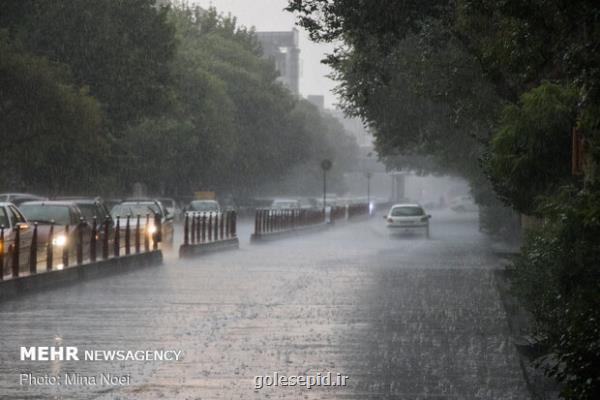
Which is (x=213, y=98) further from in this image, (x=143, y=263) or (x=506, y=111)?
(x=506, y=111)

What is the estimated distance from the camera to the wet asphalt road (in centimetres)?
1173

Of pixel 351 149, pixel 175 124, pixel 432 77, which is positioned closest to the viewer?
pixel 432 77

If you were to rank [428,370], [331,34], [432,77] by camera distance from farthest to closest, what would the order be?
[432,77], [331,34], [428,370]

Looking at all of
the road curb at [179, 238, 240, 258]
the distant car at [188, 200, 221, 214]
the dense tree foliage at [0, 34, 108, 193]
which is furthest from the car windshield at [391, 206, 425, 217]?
the road curb at [179, 238, 240, 258]

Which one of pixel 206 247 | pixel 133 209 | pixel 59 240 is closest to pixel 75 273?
pixel 59 240

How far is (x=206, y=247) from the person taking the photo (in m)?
39.9

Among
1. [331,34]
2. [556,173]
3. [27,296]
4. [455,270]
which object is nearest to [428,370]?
[556,173]

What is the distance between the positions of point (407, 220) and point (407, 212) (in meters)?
0.91

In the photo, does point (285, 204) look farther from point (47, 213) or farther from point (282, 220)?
point (47, 213)

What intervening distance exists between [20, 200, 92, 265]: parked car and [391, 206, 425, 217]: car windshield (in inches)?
1099

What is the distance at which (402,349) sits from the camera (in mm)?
14695

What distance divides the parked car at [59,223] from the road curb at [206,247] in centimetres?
541

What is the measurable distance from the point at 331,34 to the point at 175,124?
50990 millimetres

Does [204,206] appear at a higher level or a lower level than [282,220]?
higher
